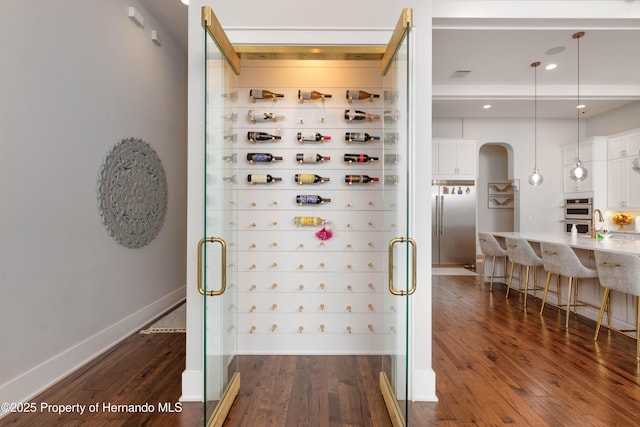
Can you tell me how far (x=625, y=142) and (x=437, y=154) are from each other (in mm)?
3219

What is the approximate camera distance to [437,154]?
738cm

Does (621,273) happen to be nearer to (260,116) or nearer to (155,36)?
(260,116)

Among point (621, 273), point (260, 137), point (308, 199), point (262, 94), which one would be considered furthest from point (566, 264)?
point (262, 94)

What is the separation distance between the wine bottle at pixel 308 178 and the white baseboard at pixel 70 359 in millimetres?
2203

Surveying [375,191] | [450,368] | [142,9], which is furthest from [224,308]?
[142,9]

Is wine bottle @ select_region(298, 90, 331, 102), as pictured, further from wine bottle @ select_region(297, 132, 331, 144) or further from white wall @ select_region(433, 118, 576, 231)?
white wall @ select_region(433, 118, 576, 231)

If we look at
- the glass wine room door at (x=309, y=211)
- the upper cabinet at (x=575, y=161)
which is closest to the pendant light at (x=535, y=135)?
the upper cabinet at (x=575, y=161)

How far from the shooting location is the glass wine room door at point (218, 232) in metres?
1.78

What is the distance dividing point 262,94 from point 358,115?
2.75 ft

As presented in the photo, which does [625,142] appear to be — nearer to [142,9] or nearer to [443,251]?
[443,251]

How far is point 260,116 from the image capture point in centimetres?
292

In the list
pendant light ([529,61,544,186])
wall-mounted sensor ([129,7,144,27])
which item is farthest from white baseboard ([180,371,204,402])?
pendant light ([529,61,544,186])

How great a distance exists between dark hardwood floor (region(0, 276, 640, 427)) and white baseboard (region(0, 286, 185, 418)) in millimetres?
76

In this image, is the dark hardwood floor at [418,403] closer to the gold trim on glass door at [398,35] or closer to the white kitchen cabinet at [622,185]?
the gold trim on glass door at [398,35]
